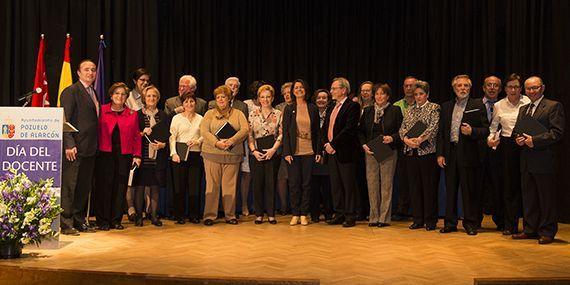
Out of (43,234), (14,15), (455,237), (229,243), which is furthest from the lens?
(14,15)

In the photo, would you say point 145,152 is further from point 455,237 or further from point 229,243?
point 455,237

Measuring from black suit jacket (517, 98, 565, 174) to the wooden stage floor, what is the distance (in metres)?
0.67

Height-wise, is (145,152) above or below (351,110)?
below

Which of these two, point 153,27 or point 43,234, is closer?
point 43,234

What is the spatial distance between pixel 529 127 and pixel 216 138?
297 cm

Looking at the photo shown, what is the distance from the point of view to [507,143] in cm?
630

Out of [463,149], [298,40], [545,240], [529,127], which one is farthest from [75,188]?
[298,40]

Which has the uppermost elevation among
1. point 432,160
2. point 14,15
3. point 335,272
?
point 14,15

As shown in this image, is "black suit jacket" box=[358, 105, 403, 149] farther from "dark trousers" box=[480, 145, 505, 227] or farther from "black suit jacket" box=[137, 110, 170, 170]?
"black suit jacket" box=[137, 110, 170, 170]

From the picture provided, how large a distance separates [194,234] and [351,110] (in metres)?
1.98

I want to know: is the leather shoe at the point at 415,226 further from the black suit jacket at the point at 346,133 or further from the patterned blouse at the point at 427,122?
the black suit jacket at the point at 346,133

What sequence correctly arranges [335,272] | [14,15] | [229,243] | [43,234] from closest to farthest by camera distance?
1. [335,272]
2. [43,234]
3. [229,243]
4. [14,15]

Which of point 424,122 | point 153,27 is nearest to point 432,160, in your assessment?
point 424,122

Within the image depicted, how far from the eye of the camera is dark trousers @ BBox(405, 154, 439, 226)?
6.69 metres
